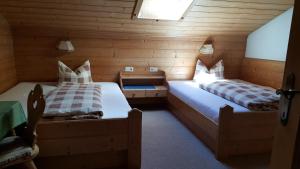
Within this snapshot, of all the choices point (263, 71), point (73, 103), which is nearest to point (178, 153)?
point (73, 103)

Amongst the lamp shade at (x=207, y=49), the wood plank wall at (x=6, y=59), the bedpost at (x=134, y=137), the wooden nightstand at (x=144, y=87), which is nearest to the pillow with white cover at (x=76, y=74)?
the wooden nightstand at (x=144, y=87)

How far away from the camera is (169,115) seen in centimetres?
377

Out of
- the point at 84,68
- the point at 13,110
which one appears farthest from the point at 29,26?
the point at 13,110

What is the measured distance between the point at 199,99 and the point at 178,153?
2.48ft

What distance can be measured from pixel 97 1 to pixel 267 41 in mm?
2665

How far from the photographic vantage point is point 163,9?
3.30 m

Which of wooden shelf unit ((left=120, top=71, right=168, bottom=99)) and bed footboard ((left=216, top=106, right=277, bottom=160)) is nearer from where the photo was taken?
bed footboard ((left=216, top=106, right=277, bottom=160))

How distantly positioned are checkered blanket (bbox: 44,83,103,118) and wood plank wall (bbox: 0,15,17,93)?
949 mm

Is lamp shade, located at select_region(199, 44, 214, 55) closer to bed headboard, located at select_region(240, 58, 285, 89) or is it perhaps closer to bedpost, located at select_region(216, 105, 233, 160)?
bed headboard, located at select_region(240, 58, 285, 89)

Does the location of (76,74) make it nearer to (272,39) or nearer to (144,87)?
(144,87)

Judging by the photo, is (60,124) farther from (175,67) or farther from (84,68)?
(175,67)

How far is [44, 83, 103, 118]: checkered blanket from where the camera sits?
2.10m

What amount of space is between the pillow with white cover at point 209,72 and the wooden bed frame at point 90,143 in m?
2.22

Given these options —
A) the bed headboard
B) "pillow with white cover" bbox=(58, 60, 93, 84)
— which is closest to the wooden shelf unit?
"pillow with white cover" bbox=(58, 60, 93, 84)
